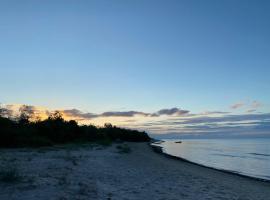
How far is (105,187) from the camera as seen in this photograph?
17891mm

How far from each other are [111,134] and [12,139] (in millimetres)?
113594

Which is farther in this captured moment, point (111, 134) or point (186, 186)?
point (111, 134)

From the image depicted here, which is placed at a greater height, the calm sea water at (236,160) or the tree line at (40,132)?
the tree line at (40,132)

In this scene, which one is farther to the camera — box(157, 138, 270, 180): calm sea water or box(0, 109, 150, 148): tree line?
box(0, 109, 150, 148): tree line

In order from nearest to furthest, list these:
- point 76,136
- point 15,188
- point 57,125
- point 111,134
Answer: point 15,188 < point 57,125 < point 76,136 < point 111,134

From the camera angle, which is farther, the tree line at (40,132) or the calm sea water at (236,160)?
the tree line at (40,132)

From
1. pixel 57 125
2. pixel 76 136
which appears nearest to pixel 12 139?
pixel 57 125

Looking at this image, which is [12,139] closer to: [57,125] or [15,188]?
[57,125]

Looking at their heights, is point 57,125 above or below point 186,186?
above

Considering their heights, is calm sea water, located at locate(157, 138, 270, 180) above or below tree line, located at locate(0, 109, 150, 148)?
below

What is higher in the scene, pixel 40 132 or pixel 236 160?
pixel 40 132

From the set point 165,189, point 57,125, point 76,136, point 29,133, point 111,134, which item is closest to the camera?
point 165,189

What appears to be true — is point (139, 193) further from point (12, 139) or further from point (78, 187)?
point (12, 139)

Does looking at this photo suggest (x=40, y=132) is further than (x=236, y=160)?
Yes
